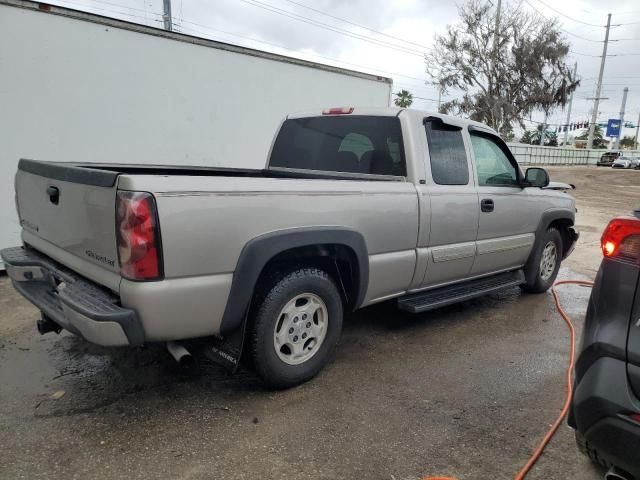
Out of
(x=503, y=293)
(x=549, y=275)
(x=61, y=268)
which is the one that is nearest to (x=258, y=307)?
(x=61, y=268)

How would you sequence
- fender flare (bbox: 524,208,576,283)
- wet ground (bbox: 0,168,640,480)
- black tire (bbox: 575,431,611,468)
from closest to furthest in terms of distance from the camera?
black tire (bbox: 575,431,611,468), wet ground (bbox: 0,168,640,480), fender flare (bbox: 524,208,576,283)

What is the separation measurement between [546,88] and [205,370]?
3683 centimetres

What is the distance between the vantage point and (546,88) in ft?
111

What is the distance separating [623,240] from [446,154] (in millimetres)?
2195

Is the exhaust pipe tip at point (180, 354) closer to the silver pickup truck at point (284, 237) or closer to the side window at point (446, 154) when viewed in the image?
the silver pickup truck at point (284, 237)

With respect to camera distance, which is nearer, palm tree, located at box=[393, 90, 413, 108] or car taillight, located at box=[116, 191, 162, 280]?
car taillight, located at box=[116, 191, 162, 280]

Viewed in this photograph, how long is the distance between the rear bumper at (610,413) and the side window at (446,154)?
219cm

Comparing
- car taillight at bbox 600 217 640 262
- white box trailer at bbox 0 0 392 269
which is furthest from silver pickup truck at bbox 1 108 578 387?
white box trailer at bbox 0 0 392 269

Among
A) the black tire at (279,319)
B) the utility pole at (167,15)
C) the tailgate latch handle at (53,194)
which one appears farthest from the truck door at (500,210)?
the utility pole at (167,15)

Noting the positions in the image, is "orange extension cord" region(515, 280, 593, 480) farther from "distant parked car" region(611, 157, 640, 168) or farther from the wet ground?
"distant parked car" region(611, 157, 640, 168)

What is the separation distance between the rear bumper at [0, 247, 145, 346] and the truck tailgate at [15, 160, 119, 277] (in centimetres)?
11

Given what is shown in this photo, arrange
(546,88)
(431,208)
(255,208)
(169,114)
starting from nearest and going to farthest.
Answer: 1. (255,208)
2. (431,208)
3. (169,114)
4. (546,88)

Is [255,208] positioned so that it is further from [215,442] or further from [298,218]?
[215,442]

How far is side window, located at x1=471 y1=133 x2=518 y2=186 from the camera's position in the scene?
14.4ft
